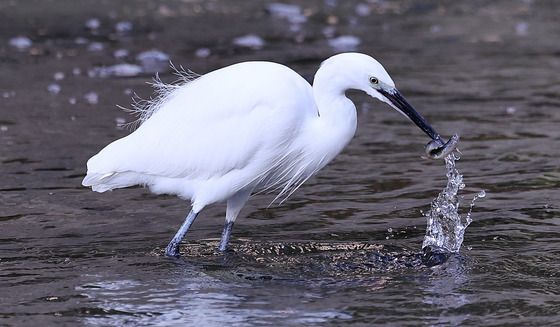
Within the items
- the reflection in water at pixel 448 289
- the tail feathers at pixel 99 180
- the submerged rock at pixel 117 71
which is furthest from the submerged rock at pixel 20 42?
the reflection in water at pixel 448 289

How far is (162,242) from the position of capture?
18.6ft

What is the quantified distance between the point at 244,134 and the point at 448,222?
3.89 feet

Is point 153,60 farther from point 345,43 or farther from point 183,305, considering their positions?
point 183,305

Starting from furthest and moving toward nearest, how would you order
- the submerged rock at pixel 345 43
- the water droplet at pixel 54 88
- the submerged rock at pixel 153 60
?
the submerged rock at pixel 345 43 → the submerged rock at pixel 153 60 → the water droplet at pixel 54 88

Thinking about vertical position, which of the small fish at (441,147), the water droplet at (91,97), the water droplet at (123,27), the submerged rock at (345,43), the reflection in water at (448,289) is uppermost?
the water droplet at (123,27)

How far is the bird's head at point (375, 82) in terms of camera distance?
497 centimetres

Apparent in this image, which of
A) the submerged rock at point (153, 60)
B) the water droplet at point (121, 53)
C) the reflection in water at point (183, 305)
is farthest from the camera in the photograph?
the water droplet at point (121, 53)

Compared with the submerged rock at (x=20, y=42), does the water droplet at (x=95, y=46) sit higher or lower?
lower

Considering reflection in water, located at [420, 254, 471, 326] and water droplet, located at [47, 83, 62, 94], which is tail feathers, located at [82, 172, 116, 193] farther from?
water droplet, located at [47, 83, 62, 94]

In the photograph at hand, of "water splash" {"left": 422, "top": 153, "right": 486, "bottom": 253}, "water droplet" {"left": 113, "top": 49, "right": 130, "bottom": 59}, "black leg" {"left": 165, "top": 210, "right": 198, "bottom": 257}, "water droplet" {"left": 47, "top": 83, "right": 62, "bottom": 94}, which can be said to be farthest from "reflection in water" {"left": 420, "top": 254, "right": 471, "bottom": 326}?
"water droplet" {"left": 113, "top": 49, "right": 130, "bottom": 59}

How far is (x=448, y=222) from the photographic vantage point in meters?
5.57

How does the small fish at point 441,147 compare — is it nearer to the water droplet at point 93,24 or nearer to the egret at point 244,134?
the egret at point 244,134

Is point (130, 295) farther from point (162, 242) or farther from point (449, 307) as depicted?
point (449, 307)

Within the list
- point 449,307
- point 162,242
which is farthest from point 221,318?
point 162,242
